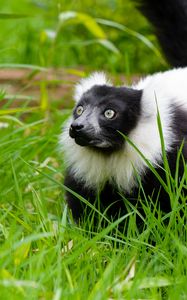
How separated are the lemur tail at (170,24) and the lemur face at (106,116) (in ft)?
4.32

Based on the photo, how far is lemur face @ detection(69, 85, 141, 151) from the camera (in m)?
3.96

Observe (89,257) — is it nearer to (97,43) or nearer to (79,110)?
(79,110)

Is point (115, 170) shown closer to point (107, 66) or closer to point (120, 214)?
point (120, 214)

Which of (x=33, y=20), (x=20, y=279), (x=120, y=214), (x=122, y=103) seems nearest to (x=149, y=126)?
(x=122, y=103)

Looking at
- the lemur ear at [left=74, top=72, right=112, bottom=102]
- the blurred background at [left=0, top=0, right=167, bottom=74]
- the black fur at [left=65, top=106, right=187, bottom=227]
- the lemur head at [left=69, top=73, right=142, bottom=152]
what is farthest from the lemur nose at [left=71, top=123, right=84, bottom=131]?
the blurred background at [left=0, top=0, right=167, bottom=74]

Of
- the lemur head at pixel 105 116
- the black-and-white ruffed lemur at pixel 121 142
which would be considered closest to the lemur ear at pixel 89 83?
the black-and-white ruffed lemur at pixel 121 142

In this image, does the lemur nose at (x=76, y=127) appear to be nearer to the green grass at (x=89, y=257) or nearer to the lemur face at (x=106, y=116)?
the lemur face at (x=106, y=116)

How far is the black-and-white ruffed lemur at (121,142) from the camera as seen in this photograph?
399 cm

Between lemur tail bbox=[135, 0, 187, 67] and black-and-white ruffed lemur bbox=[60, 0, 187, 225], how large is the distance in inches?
41.0

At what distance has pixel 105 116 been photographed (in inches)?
159

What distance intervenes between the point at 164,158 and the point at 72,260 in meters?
0.72

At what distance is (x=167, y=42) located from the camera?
544 cm

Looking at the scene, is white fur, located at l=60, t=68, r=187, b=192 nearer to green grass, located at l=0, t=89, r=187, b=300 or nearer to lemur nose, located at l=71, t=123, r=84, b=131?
green grass, located at l=0, t=89, r=187, b=300

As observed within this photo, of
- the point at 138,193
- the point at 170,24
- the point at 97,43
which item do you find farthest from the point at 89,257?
the point at 97,43
